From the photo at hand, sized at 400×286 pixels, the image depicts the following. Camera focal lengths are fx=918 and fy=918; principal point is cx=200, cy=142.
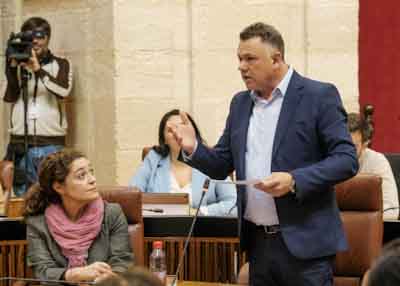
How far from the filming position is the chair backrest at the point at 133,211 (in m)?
3.63

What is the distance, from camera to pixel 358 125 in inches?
177

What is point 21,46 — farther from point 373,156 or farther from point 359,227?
point 359,227

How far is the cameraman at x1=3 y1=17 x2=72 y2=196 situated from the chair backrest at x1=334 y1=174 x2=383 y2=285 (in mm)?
2445

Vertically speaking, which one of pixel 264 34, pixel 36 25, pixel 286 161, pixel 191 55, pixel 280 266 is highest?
pixel 36 25

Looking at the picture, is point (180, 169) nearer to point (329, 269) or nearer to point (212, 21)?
point (212, 21)

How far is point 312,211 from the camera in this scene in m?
2.92

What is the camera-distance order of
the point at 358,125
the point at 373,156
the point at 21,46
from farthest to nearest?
the point at 21,46 → the point at 373,156 → the point at 358,125

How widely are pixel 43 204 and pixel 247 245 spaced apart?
3.16ft

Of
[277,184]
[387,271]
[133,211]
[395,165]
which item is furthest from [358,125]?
[387,271]

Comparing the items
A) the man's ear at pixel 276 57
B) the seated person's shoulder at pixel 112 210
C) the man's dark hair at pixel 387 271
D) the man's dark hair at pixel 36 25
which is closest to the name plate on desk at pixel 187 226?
the seated person's shoulder at pixel 112 210

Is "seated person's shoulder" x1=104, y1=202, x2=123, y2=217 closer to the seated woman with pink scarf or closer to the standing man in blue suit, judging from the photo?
the seated woman with pink scarf

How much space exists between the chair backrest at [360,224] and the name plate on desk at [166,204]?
680 mm

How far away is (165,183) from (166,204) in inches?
30.3

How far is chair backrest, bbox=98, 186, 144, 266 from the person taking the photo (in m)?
3.63
